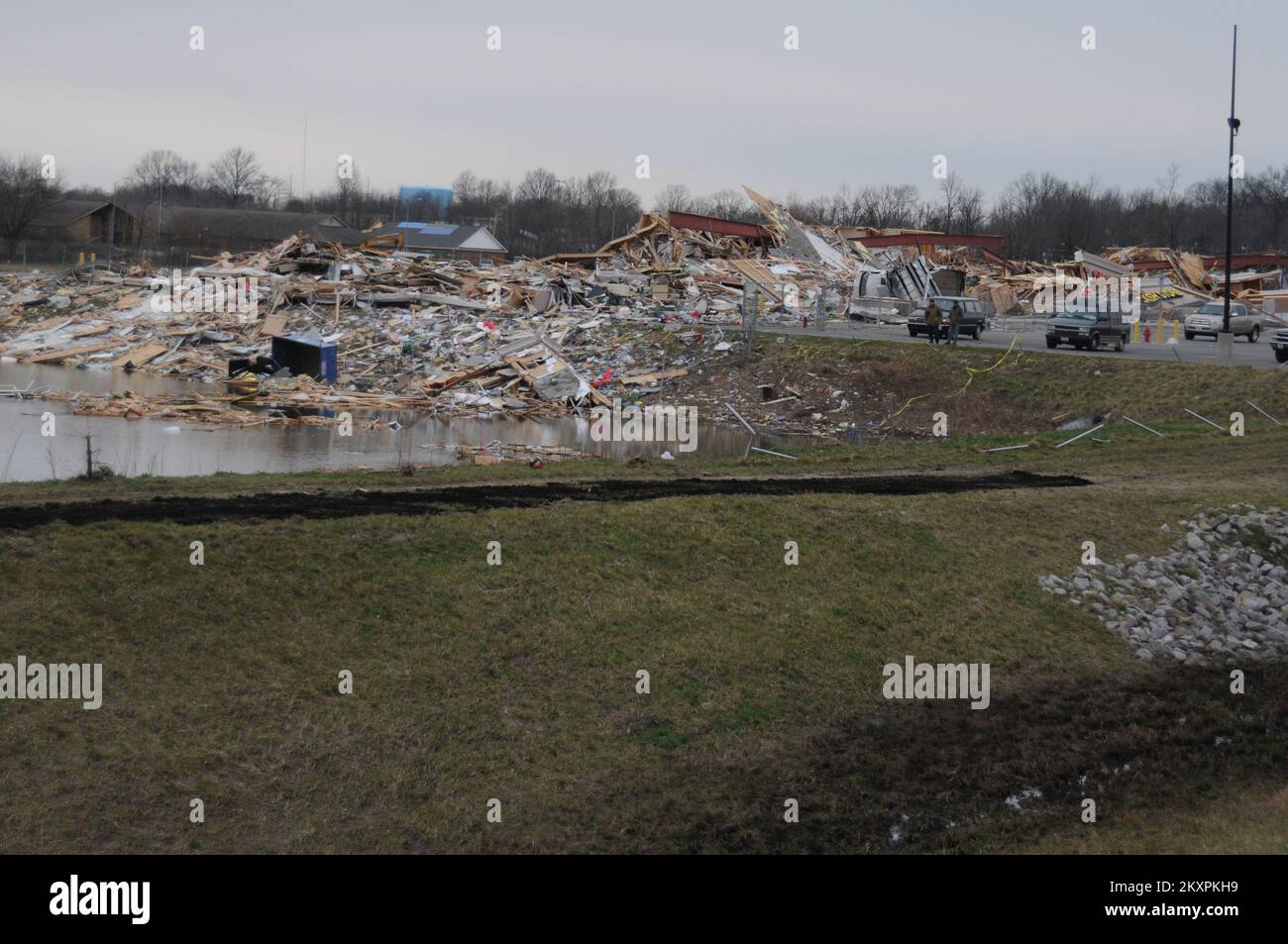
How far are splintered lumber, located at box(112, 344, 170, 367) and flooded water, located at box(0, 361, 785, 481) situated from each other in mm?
6813

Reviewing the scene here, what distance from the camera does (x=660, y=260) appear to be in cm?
5881

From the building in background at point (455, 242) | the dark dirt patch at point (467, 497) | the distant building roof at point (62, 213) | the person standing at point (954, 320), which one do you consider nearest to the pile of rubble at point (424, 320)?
the person standing at point (954, 320)

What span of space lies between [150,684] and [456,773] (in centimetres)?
293

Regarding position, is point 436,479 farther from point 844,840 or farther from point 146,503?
point 844,840

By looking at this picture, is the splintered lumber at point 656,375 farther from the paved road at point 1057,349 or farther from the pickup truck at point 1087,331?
the pickup truck at point 1087,331

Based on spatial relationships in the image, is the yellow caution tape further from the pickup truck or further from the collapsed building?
the collapsed building

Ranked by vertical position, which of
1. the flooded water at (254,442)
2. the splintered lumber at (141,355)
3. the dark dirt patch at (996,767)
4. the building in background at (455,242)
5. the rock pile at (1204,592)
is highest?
the building in background at (455,242)

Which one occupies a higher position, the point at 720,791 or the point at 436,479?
the point at 436,479

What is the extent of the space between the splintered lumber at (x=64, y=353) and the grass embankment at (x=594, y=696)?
31.0 metres

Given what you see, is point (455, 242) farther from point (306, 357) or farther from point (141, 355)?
point (306, 357)

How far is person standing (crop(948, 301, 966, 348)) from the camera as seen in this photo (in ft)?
128

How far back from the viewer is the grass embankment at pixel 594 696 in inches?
371
